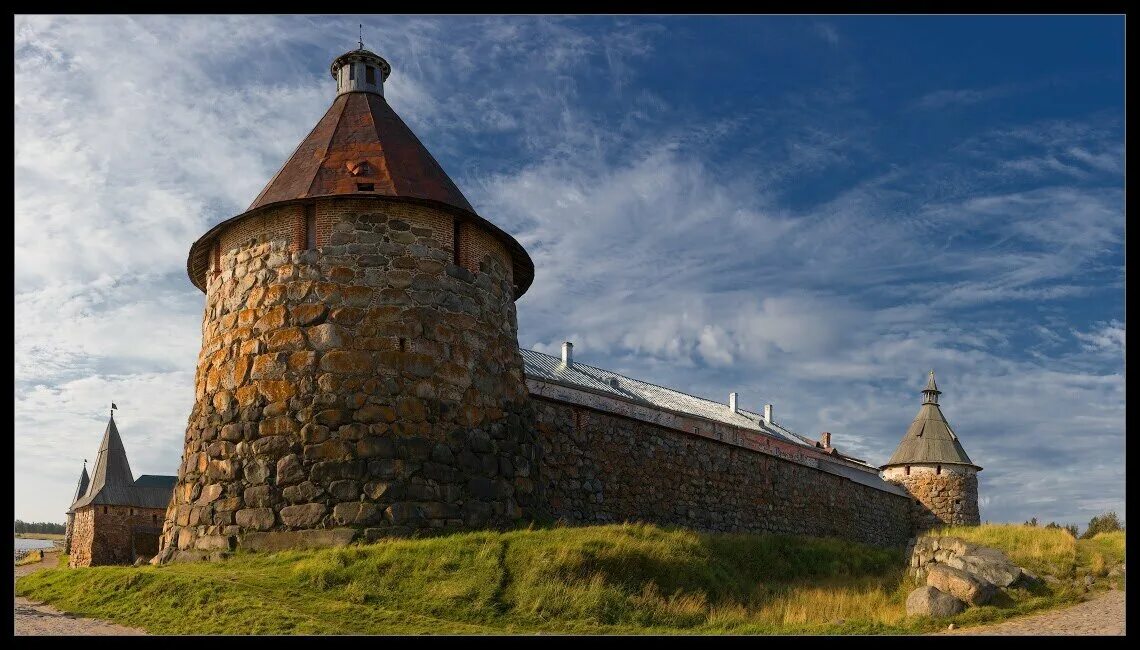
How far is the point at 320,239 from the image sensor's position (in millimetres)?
13352

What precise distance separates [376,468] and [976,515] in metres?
27.4

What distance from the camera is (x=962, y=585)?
12180 mm

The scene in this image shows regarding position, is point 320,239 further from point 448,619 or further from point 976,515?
point 976,515

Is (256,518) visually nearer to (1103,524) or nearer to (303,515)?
(303,515)

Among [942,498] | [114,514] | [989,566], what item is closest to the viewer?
[989,566]

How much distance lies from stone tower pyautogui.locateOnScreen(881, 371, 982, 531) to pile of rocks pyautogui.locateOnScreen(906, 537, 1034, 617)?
1787 centimetres

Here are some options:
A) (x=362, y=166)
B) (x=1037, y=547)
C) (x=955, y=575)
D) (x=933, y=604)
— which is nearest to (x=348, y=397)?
(x=362, y=166)

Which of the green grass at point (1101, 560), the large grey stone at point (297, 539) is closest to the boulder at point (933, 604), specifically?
the green grass at point (1101, 560)

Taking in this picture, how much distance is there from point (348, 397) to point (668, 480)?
7.50 m

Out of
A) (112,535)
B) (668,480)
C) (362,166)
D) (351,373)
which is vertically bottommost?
(112,535)

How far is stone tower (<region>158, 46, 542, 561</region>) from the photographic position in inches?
492

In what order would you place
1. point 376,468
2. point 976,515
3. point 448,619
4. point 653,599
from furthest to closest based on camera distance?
point 976,515, point 376,468, point 653,599, point 448,619

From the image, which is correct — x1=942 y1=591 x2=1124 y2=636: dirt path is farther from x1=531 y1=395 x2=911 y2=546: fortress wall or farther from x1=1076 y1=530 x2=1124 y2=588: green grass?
x1=531 y1=395 x2=911 y2=546: fortress wall
